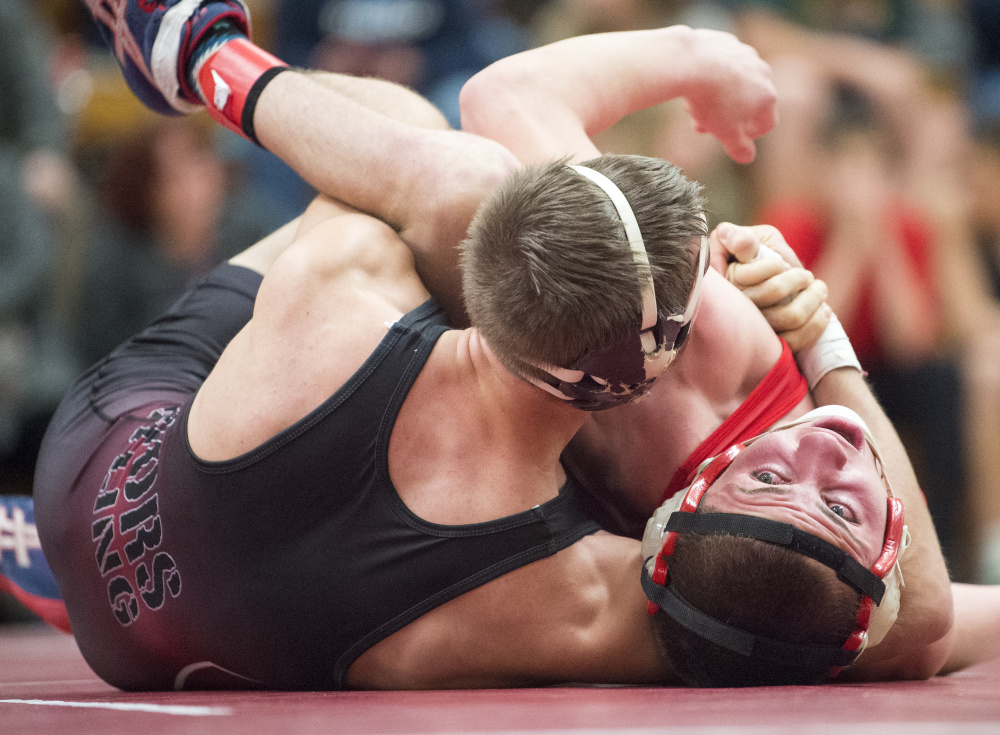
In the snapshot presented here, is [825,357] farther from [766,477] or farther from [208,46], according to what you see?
[208,46]

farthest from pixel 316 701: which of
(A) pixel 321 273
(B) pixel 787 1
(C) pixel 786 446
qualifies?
(B) pixel 787 1

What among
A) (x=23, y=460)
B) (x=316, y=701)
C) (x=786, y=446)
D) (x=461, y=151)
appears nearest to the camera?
(x=316, y=701)

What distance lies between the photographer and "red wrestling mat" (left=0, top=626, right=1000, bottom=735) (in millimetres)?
1303

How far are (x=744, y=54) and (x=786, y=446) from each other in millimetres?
958

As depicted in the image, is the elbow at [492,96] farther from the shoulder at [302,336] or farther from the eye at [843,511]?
the eye at [843,511]

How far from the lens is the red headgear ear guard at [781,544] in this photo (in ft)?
5.26

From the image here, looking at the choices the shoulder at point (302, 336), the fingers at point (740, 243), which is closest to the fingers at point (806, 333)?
the fingers at point (740, 243)

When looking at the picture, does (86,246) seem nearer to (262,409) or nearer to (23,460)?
(23,460)

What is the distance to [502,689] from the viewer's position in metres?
1.76

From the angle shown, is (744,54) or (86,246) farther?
(86,246)

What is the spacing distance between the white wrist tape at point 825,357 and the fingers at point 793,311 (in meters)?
0.06

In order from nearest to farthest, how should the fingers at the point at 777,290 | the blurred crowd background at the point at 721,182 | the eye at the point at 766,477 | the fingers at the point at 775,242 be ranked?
the eye at the point at 766,477, the fingers at the point at 777,290, the fingers at the point at 775,242, the blurred crowd background at the point at 721,182

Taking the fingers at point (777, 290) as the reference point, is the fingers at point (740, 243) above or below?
above

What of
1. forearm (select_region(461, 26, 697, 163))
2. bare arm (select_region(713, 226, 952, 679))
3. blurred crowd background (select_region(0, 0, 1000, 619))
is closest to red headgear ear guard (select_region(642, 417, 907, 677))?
bare arm (select_region(713, 226, 952, 679))
